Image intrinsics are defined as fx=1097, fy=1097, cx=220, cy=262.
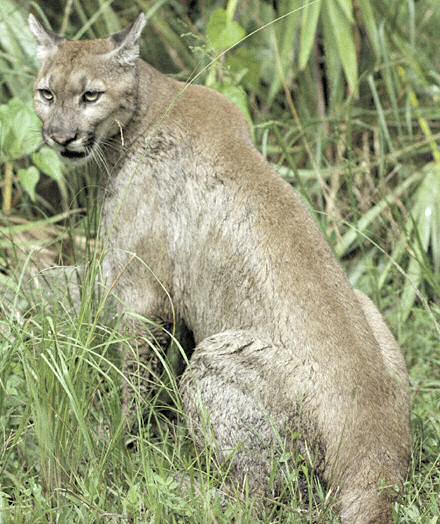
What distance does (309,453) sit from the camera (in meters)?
5.19

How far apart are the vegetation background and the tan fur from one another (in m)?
0.20

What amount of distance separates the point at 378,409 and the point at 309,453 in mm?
389

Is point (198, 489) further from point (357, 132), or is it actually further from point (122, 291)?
point (357, 132)

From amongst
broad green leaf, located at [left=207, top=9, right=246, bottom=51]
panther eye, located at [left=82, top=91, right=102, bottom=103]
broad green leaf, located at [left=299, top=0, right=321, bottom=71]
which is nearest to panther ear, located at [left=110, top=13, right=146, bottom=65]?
panther eye, located at [left=82, top=91, right=102, bottom=103]

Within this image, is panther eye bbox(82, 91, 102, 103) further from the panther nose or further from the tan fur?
the panther nose

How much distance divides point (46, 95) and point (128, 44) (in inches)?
21.5

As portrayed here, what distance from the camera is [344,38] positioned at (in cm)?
834

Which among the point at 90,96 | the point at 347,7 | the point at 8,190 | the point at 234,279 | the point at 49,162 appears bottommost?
the point at 8,190

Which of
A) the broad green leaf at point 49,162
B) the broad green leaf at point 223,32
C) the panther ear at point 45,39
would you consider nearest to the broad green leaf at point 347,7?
the broad green leaf at point 223,32

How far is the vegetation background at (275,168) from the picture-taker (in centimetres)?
520

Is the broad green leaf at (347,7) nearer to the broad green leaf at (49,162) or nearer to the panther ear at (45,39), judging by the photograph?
the broad green leaf at (49,162)

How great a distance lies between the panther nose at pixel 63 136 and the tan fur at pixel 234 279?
4 centimetres

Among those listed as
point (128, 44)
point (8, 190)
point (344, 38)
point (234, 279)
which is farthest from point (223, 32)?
point (234, 279)

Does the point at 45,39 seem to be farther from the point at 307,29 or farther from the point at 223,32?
the point at 307,29
